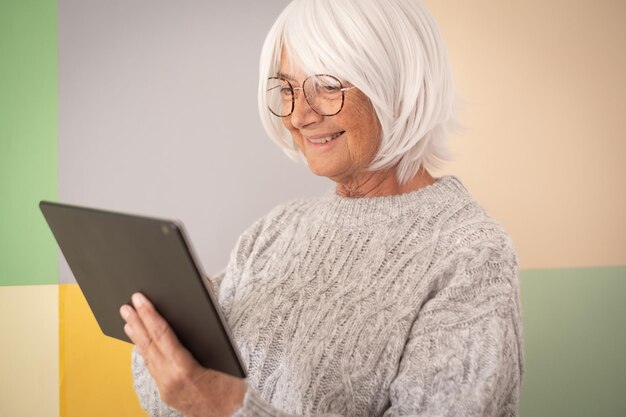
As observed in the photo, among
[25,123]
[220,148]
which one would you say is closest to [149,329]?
[220,148]

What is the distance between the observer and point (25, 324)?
1.98 m

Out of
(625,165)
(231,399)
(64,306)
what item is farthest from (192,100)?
(625,165)

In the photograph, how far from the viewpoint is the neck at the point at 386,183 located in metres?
1.39

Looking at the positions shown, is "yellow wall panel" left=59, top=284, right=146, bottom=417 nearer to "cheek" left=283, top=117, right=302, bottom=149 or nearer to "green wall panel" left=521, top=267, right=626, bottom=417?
"cheek" left=283, top=117, right=302, bottom=149

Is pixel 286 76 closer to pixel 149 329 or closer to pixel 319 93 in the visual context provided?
pixel 319 93

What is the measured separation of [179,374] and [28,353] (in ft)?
3.72

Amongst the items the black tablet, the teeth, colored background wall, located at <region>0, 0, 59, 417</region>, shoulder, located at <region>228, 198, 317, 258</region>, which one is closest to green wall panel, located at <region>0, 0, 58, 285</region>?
colored background wall, located at <region>0, 0, 59, 417</region>

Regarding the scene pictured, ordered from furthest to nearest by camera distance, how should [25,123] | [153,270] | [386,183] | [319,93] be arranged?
[25,123] → [386,183] → [319,93] → [153,270]

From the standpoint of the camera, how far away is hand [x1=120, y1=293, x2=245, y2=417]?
1.04 m

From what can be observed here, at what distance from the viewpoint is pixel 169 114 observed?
198 centimetres

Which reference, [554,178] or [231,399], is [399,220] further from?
[554,178]

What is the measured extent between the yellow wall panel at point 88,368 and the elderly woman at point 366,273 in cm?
61

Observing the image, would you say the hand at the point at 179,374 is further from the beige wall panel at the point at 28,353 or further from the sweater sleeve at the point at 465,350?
the beige wall panel at the point at 28,353

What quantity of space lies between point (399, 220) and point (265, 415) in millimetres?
496
